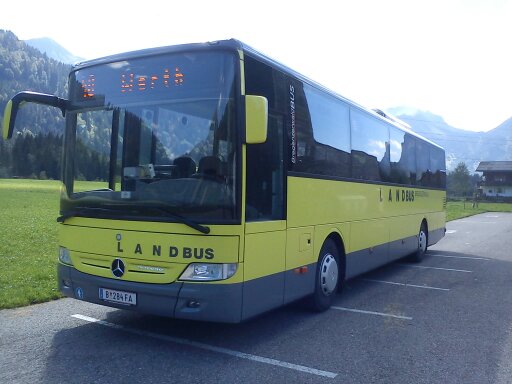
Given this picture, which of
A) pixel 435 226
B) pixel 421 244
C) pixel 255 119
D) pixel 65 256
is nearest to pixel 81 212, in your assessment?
pixel 65 256

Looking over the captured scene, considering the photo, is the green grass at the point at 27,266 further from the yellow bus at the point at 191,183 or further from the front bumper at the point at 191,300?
the front bumper at the point at 191,300

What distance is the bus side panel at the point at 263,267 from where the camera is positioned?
5.07 meters

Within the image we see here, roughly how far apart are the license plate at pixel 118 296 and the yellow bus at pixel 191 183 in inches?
0.6

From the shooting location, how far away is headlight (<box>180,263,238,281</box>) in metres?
4.85

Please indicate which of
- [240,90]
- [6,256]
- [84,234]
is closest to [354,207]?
[240,90]

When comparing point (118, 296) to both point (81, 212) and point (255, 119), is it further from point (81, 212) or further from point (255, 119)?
point (255, 119)

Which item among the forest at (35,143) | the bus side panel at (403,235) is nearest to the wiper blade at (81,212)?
the forest at (35,143)

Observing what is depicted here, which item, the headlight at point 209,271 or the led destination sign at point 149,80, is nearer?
the headlight at point 209,271

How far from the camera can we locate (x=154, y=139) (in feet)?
17.3

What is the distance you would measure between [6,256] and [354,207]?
8.09 meters

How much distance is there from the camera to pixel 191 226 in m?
4.80

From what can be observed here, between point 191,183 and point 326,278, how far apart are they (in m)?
2.94

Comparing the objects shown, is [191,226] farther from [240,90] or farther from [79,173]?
[79,173]

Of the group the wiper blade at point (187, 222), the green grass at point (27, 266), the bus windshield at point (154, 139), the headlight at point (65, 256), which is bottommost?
the green grass at point (27, 266)
